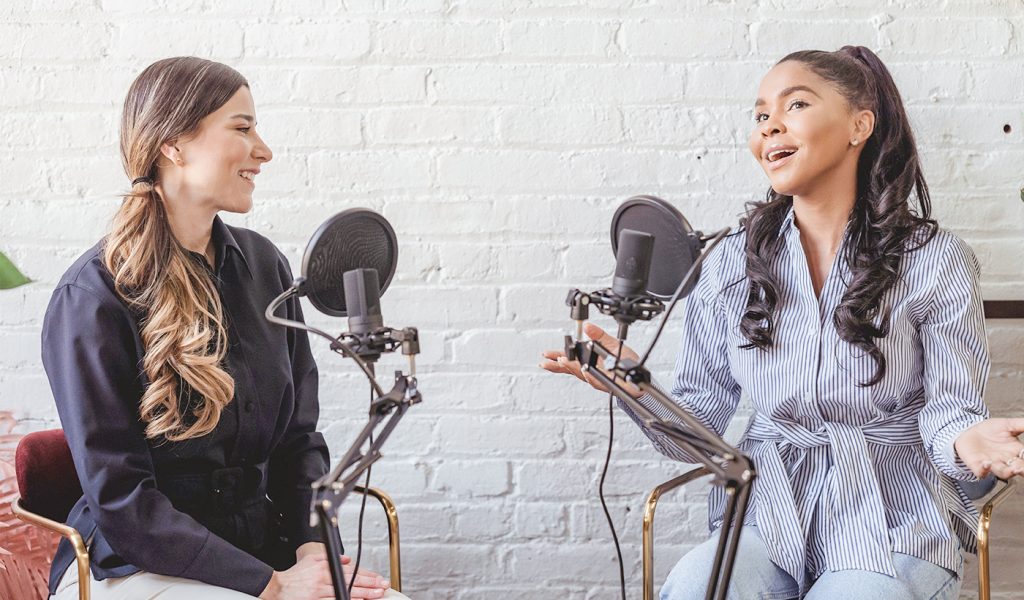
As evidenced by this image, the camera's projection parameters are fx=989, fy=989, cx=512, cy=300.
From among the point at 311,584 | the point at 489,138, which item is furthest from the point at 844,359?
the point at 311,584

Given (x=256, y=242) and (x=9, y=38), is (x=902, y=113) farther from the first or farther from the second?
(x=9, y=38)

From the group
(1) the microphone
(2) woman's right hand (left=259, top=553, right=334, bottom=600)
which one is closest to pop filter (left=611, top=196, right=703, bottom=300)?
(1) the microphone

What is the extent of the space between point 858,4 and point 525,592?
131cm

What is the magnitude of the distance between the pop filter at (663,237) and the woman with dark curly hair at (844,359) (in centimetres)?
34

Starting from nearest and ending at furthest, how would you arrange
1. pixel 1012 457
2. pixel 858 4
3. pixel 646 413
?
pixel 646 413, pixel 1012 457, pixel 858 4

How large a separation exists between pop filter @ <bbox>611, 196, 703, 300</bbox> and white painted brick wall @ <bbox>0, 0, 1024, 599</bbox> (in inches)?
32.6

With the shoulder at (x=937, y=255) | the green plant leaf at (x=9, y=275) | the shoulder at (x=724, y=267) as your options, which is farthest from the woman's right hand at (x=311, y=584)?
the shoulder at (x=937, y=255)

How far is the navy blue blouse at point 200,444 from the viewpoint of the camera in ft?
4.45

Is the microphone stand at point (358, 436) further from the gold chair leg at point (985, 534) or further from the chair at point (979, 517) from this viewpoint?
the gold chair leg at point (985, 534)

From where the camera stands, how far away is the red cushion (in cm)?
153

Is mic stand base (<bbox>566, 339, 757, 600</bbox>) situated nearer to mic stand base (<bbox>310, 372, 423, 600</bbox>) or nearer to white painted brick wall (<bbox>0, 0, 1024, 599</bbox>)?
mic stand base (<bbox>310, 372, 423, 600</bbox>)

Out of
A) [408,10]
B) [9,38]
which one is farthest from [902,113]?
[9,38]

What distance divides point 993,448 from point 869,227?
0.40 m

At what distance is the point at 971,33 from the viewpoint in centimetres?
186
